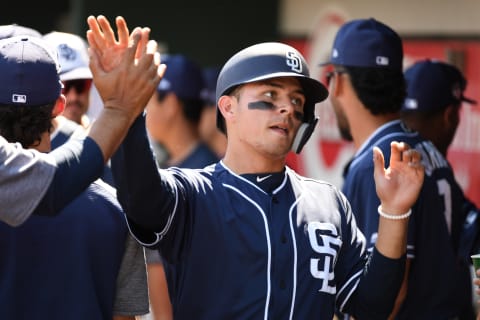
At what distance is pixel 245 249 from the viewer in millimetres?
2967

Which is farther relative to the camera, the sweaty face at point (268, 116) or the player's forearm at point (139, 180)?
the sweaty face at point (268, 116)

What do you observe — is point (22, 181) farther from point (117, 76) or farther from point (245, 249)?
point (245, 249)

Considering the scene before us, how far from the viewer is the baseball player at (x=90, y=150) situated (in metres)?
2.42

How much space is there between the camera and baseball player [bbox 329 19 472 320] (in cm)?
379

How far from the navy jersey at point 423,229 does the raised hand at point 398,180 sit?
20.0 inches

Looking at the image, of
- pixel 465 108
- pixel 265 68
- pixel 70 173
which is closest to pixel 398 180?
pixel 265 68

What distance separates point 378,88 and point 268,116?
3.66ft

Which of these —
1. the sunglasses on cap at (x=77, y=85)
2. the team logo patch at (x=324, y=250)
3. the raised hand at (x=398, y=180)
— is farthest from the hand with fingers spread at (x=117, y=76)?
the sunglasses on cap at (x=77, y=85)

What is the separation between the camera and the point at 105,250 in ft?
9.50

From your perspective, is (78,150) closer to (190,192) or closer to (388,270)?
(190,192)

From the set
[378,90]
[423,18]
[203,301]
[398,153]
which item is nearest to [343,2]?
[423,18]

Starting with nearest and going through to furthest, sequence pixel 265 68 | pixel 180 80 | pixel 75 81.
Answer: pixel 265 68
pixel 75 81
pixel 180 80

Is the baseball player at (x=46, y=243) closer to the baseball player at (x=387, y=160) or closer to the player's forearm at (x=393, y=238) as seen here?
the player's forearm at (x=393, y=238)

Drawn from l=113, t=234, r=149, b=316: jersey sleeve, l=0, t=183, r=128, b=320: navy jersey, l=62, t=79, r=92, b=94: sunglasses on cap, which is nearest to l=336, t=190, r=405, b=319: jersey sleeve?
l=113, t=234, r=149, b=316: jersey sleeve
